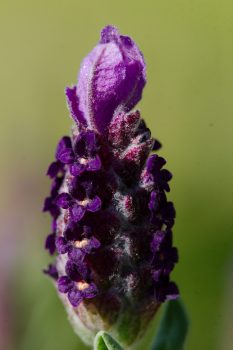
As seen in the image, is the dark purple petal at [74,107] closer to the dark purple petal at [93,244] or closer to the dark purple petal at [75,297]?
the dark purple petal at [93,244]

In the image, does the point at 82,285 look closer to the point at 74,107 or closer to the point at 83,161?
the point at 83,161

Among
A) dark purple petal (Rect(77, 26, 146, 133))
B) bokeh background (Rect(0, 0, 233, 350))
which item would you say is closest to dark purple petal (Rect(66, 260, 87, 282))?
dark purple petal (Rect(77, 26, 146, 133))

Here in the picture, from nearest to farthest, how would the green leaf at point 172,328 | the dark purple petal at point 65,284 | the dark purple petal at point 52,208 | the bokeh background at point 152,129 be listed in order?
the dark purple petal at point 65,284
the dark purple petal at point 52,208
the green leaf at point 172,328
the bokeh background at point 152,129

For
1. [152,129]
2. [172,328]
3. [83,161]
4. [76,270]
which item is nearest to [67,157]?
[83,161]

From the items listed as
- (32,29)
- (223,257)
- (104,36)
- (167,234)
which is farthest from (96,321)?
(32,29)

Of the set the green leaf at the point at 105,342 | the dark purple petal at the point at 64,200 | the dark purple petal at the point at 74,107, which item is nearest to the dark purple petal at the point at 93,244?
the dark purple petal at the point at 64,200

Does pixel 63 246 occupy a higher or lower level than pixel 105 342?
higher
